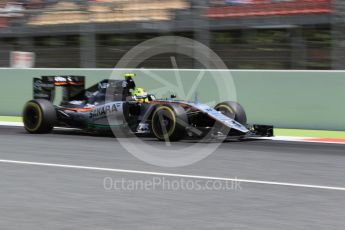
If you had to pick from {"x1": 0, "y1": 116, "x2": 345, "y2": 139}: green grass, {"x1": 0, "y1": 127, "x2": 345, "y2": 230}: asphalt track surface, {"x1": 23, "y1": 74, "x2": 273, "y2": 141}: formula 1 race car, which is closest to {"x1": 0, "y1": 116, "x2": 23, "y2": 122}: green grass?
{"x1": 23, "y1": 74, "x2": 273, "y2": 141}: formula 1 race car

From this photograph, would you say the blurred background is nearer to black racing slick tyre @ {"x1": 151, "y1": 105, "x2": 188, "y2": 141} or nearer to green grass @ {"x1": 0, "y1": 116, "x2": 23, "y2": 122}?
green grass @ {"x1": 0, "y1": 116, "x2": 23, "y2": 122}


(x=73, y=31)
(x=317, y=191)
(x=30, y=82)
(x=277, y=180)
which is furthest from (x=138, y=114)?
(x=73, y=31)

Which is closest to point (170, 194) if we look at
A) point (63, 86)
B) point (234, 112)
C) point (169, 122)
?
point (169, 122)

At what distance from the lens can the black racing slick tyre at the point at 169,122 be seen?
1029 cm

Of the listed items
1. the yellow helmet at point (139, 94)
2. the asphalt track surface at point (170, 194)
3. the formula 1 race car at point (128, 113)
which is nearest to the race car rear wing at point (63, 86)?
the formula 1 race car at point (128, 113)

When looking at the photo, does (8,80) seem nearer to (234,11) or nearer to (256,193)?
(234,11)

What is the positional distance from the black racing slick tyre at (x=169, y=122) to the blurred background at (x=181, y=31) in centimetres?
394

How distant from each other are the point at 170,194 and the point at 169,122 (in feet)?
13.6

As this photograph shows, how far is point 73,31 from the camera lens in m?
18.5

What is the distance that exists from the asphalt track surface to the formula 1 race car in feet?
2.85

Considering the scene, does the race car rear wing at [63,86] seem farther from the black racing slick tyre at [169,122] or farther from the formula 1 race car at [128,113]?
the black racing slick tyre at [169,122]

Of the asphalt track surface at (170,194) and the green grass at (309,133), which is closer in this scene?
the asphalt track surface at (170,194)

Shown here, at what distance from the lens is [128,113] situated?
11.0 m

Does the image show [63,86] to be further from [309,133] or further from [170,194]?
[170,194]
